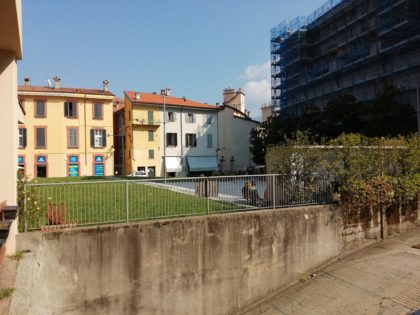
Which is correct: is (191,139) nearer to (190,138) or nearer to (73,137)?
(190,138)

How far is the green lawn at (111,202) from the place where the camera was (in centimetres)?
868

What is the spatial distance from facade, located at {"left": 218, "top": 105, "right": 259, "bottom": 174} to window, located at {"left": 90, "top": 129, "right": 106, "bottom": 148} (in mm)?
17320

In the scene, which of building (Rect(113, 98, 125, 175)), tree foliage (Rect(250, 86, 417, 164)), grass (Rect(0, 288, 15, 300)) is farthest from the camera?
building (Rect(113, 98, 125, 175))

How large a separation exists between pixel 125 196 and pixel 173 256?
1.96 m

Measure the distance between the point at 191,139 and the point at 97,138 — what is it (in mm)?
13456

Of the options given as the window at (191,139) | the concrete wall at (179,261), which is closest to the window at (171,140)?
the window at (191,139)

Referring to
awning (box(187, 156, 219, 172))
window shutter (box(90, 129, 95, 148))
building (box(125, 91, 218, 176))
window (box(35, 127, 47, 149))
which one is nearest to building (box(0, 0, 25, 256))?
window (box(35, 127, 47, 149))

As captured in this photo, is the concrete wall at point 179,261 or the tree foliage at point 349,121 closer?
the concrete wall at point 179,261

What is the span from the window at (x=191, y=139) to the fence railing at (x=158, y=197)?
131 feet

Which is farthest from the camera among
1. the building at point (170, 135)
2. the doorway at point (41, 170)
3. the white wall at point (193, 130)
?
the white wall at point (193, 130)

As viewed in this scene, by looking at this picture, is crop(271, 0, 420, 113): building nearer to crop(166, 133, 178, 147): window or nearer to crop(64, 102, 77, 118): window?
crop(166, 133, 178, 147): window

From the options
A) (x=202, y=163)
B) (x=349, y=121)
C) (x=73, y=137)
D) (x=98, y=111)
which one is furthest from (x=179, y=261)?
(x=202, y=163)

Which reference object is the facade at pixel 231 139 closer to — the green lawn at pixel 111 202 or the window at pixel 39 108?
the window at pixel 39 108

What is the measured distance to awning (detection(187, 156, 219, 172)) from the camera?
51.0 m
